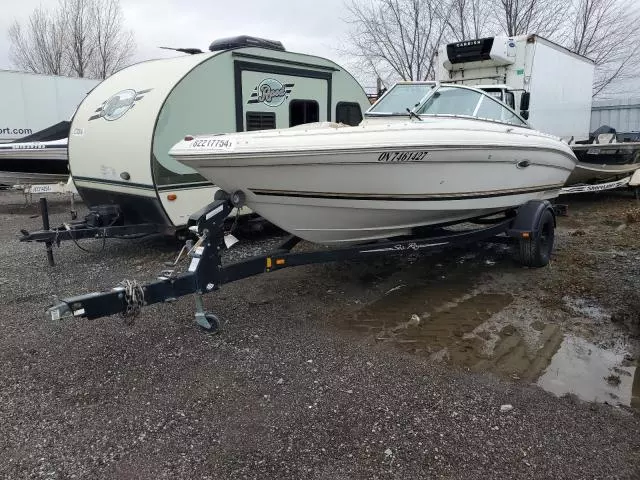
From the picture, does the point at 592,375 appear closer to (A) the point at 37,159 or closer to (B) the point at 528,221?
(B) the point at 528,221

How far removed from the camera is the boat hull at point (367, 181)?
4016mm

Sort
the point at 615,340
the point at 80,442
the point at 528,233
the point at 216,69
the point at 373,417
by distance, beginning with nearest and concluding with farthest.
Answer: the point at 80,442 < the point at 373,417 < the point at 615,340 < the point at 528,233 < the point at 216,69

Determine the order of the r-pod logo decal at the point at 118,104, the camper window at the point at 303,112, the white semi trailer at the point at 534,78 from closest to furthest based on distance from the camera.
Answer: the r-pod logo decal at the point at 118,104 < the camper window at the point at 303,112 < the white semi trailer at the point at 534,78

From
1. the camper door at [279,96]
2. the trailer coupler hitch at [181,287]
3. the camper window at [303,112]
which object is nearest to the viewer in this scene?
the trailer coupler hitch at [181,287]

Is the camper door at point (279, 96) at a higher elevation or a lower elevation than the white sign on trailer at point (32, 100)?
lower

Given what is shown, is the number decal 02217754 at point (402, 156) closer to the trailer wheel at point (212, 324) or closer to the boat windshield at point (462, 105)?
the boat windshield at point (462, 105)

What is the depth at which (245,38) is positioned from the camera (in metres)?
6.62

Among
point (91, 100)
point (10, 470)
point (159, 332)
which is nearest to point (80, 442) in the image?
point (10, 470)

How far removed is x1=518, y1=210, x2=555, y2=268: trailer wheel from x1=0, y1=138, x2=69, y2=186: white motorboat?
7.90 m

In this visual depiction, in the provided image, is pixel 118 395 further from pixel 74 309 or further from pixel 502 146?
pixel 502 146

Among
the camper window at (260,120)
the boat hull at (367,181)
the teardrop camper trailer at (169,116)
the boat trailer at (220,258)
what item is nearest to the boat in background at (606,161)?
the boat trailer at (220,258)

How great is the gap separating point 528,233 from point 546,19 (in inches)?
803

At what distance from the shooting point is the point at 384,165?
4156 millimetres

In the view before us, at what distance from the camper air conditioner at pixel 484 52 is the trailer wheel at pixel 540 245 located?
6012 millimetres
